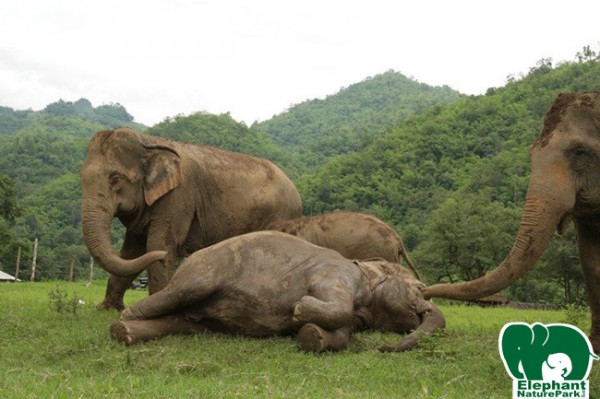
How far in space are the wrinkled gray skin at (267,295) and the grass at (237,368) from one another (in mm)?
189

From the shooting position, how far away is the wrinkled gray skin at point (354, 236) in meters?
10.3

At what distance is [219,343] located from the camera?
755 cm

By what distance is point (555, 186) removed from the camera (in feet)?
21.4

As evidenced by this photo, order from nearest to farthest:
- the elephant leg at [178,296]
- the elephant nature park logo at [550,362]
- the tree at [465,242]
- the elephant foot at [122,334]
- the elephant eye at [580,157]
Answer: the elephant nature park logo at [550,362]
the elephant eye at [580,157]
the elephant foot at [122,334]
the elephant leg at [178,296]
the tree at [465,242]

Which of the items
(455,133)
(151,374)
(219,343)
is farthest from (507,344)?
(455,133)

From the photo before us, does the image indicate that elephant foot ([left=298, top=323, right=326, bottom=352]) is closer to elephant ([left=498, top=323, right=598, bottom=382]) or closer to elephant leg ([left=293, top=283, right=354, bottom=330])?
Result: elephant leg ([left=293, top=283, right=354, bottom=330])

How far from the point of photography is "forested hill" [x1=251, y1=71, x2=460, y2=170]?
343 feet

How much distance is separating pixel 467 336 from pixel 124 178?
4.55 metres

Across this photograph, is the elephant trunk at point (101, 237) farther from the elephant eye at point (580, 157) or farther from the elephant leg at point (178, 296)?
the elephant eye at point (580, 157)

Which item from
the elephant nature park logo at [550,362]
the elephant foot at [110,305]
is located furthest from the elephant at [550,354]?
the elephant foot at [110,305]

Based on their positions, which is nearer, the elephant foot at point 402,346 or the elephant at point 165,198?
the elephant foot at point 402,346

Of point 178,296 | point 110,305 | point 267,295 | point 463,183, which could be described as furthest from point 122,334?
point 463,183

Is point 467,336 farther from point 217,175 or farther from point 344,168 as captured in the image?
point 344,168

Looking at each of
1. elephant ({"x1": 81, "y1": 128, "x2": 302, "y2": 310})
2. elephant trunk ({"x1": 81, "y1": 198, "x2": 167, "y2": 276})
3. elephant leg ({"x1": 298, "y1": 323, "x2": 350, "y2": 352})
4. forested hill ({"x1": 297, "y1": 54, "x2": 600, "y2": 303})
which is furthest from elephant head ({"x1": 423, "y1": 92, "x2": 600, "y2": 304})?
forested hill ({"x1": 297, "y1": 54, "x2": 600, "y2": 303})
